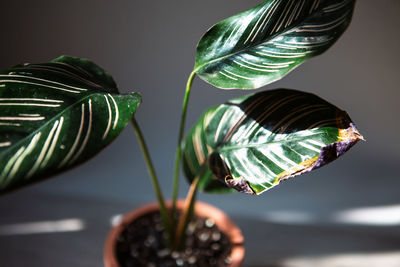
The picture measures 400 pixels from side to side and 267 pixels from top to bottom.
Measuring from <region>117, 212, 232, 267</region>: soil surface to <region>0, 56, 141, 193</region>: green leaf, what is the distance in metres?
0.54

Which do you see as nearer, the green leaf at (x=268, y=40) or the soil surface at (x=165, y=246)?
the green leaf at (x=268, y=40)

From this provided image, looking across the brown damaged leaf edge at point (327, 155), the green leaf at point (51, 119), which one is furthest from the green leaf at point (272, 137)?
the green leaf at point (51, 119)

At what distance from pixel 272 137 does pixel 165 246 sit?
1.85 ft

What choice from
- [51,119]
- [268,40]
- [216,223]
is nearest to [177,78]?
[216,223]

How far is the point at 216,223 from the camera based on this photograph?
3.67 feet

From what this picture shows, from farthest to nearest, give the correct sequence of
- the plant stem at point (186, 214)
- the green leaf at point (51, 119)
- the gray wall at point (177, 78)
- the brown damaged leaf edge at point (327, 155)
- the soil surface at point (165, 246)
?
the gray wall at point (177, 78) → the soil surface at point (165, 246) → the plant stem at point (186, 214) → the brown damaged leaf edge at point (327, 155) → the green leaf at point (51, 119)

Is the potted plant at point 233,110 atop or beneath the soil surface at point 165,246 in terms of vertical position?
atop

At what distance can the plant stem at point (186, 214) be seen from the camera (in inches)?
35.3

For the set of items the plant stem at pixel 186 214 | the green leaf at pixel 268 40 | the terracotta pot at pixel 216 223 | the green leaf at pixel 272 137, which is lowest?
the terracotta pot at pixel 216 223

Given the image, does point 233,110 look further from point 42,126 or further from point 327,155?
point 42,126

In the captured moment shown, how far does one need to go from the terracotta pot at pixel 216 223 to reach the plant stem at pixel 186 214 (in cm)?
14

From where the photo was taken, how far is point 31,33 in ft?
3.96

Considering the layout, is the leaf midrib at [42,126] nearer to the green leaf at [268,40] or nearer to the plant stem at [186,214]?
the green leaf at [268,40]

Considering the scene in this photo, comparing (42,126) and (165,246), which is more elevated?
(42,126)
